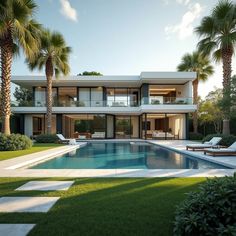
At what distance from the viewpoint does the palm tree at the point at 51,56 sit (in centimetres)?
2019

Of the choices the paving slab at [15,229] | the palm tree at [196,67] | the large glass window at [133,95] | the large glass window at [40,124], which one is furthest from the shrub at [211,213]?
the large glass window at [40,124]

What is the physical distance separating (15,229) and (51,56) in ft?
63.0

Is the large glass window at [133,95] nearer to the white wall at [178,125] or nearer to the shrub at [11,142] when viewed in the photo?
the white wall at [178,125]

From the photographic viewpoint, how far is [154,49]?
1650 centimetres

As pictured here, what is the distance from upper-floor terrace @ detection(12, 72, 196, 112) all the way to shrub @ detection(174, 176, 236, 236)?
2153cm

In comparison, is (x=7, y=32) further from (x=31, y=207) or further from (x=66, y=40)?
(x=31, y=207)

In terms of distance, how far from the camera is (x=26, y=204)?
4680mm

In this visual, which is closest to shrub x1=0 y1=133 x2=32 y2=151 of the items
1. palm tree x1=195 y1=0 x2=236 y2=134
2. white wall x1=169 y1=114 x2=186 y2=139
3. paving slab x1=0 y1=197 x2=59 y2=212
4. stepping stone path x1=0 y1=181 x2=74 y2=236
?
stepping stone path x1=0 y1=181 x2=74 y2=236

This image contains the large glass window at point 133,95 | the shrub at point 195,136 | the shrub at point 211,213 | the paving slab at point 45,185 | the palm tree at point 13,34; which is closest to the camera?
the shrub at point 211,213

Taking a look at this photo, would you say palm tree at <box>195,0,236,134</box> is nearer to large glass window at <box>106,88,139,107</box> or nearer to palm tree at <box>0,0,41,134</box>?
large glass window at <box>106,88,139,107</box>

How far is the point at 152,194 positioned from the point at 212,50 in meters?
14.8

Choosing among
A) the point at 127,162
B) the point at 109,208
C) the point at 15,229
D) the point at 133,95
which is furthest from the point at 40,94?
the point at 15,229

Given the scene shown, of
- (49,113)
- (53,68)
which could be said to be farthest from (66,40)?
(49,113)

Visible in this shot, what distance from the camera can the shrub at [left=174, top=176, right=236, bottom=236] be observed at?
2857mm
